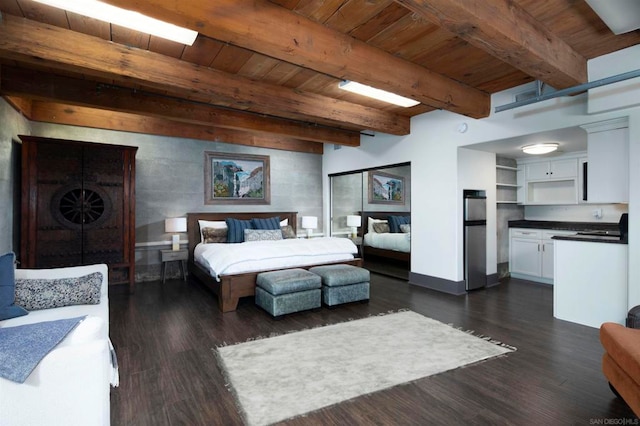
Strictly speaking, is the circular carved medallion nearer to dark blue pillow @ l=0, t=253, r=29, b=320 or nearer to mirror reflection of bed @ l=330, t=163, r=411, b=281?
dark blue pillow @ l=0, t=253, r=29, b=320

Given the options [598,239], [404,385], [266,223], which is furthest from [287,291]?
[598,239]

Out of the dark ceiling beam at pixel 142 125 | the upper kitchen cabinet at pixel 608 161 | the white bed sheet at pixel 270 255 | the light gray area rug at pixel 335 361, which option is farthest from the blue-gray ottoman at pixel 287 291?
the dark ceiling beam at pixel 142 125

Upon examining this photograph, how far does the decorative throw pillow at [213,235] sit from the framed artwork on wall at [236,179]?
708mm

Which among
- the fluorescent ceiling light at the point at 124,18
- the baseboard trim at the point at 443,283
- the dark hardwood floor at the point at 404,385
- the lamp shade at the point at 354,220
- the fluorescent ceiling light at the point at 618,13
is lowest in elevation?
the dark hardwood floor at the point at 404,385

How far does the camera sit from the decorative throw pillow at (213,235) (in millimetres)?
5684

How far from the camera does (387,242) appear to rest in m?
A: 5.95

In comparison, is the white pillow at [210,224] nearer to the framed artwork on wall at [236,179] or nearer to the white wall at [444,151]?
the framed artwork on wall at [236,179]

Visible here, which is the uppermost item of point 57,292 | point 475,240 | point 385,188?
point 385,188

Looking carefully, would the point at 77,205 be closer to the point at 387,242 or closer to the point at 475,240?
the point at 387,242

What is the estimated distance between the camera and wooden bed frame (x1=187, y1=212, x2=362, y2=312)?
12.9 feet

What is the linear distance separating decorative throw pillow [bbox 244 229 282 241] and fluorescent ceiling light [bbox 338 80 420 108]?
2895mm

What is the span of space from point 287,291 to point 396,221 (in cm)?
278

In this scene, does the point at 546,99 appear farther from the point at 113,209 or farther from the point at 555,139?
the point at 113,209

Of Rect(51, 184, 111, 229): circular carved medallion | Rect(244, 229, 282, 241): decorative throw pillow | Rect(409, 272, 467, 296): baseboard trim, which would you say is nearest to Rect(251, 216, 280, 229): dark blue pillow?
Rect(244, 229, 282, 241): decorative throw pillow
